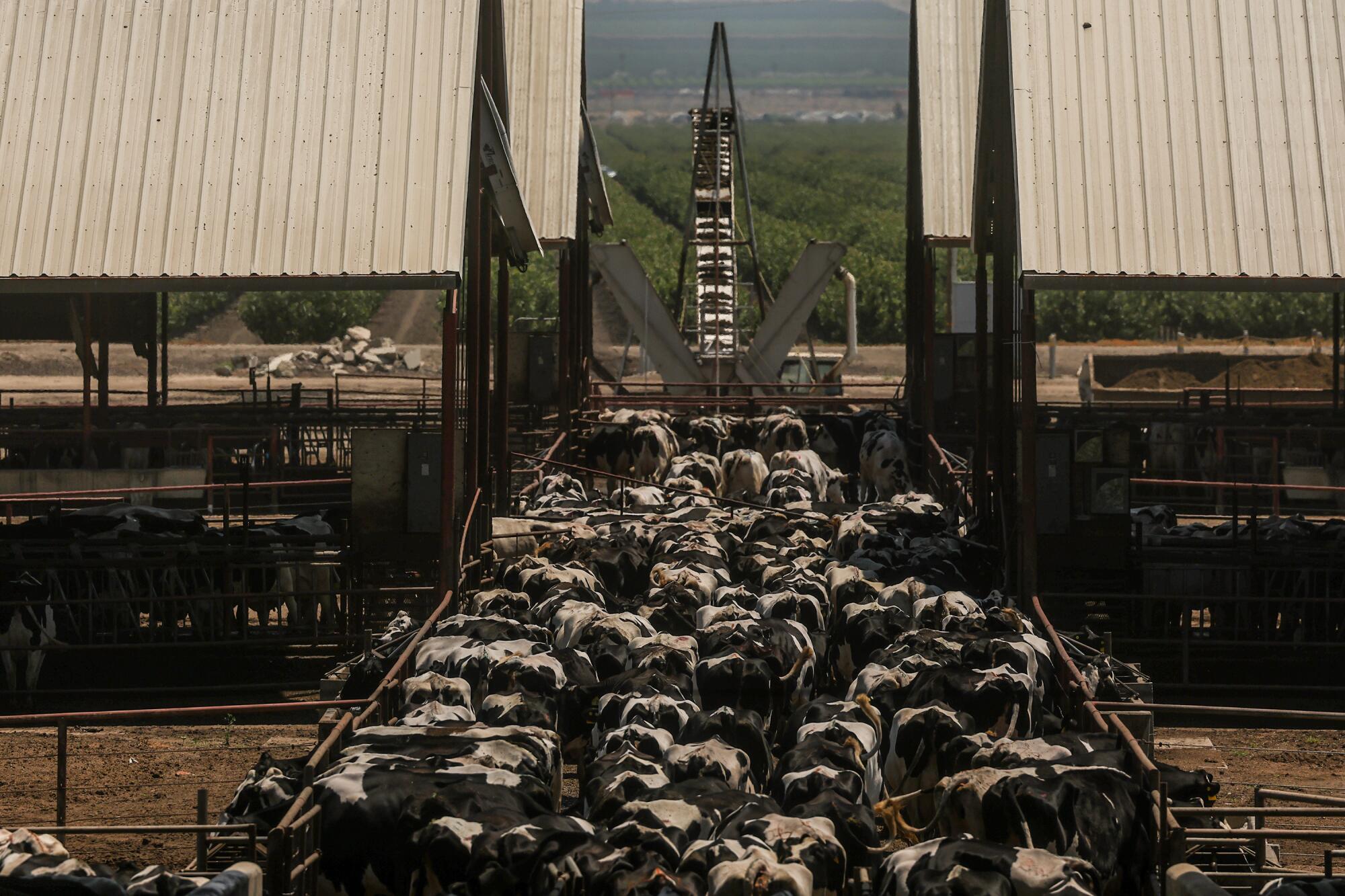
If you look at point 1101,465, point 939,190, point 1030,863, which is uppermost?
point 939,190

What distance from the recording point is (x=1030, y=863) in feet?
30.3

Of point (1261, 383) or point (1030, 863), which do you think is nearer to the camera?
point (1030, 863)

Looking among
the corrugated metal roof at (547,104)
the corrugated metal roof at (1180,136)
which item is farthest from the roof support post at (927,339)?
the corrugated metal roof at (1180,136)

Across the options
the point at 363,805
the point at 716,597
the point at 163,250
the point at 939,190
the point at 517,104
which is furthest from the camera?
the point at 517,104

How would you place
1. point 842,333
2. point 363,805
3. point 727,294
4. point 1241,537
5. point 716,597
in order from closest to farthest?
1. point 363,805
2. point 716,597
3. point 1241,537
4. point 727,294
5. point 842,333

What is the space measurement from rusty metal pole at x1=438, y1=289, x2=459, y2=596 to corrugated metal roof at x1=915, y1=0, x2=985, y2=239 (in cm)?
1274

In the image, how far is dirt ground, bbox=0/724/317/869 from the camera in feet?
42.2

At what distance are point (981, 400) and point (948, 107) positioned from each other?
986 centimetres

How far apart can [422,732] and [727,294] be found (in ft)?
95.5

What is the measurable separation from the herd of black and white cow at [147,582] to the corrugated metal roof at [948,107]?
1213cm

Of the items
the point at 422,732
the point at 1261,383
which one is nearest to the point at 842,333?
the point at 1261,383

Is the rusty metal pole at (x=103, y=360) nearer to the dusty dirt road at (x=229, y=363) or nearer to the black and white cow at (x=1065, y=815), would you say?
the black and white cow at (x=1065, y=815)

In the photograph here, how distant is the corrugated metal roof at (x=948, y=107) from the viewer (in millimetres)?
28406

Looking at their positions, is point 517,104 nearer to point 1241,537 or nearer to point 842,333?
point 1241,537
